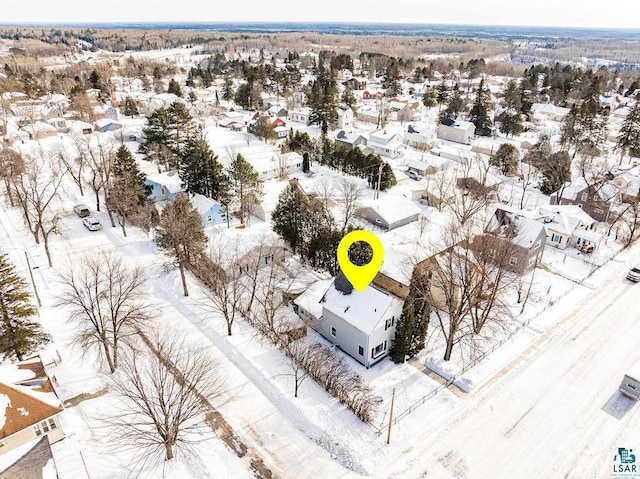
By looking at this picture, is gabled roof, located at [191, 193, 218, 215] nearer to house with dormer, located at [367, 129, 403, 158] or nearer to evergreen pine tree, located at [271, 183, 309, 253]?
evergreen pine tree, located at [271, 183, 309, 253]

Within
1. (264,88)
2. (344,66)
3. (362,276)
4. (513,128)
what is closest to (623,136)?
(513,128)

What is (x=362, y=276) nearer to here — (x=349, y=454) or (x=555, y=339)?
(x=349, y=454)

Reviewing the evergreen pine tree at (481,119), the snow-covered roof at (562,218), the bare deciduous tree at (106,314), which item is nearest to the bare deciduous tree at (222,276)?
the bare deciduous tree at (106,314)

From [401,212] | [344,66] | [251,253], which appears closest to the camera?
[251,253]

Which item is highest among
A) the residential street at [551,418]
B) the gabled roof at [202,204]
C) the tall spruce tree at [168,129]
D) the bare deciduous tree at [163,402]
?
the tall spruce tree at [168,129]

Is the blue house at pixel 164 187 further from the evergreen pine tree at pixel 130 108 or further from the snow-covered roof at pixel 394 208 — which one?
the evergreen pine tree at pixel 130 108

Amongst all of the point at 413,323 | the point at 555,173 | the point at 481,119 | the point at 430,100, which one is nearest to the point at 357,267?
the point at 413,323
